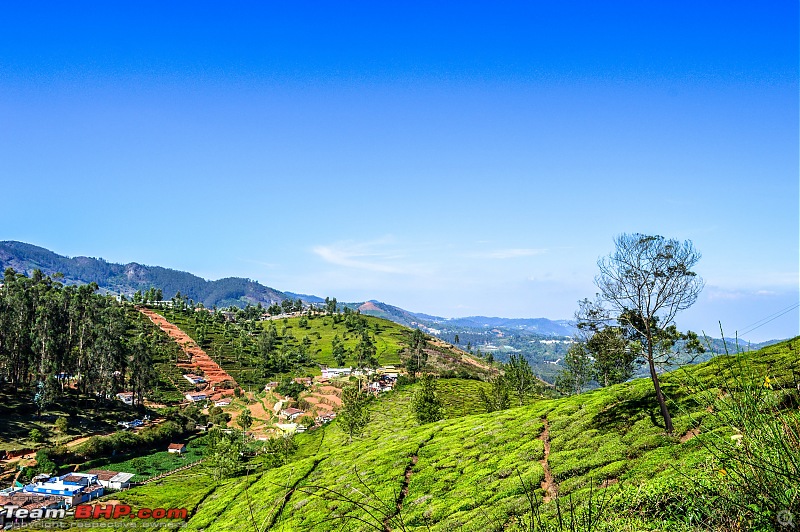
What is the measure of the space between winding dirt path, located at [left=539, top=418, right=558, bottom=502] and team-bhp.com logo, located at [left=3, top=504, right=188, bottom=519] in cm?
5045

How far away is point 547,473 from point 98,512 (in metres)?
74.0

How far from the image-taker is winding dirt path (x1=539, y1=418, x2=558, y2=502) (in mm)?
23845

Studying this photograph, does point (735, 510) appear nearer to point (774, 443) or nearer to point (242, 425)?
point (774, 443)

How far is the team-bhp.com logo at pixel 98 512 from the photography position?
2498 inches

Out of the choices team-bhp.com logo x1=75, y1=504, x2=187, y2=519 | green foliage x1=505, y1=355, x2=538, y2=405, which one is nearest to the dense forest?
team-bhp.com logo x1=75, y1=504, x2=187, y2=519

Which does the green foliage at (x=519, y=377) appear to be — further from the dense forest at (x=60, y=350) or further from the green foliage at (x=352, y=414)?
the dense forest at (x=60, y=350)

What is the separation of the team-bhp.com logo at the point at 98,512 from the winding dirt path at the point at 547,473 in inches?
1986

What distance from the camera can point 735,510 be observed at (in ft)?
16.8

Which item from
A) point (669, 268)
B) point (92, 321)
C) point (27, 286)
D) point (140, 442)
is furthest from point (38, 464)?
point (669, 268)

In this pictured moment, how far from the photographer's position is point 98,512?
2707 inches

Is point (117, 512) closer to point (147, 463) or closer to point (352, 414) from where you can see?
point (147, 463)

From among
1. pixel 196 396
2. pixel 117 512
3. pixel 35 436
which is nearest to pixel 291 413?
pixel 196 396

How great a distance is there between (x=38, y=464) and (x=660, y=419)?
4213 inches

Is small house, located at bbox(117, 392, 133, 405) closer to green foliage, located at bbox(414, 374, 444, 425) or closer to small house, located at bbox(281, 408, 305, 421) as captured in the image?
small house, located at bbox(281, 408, 305, 421)
